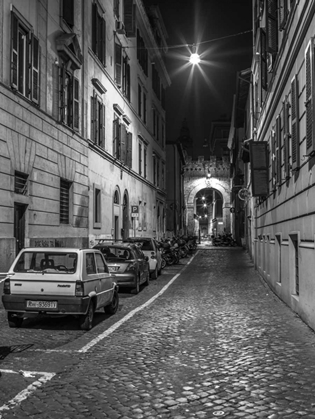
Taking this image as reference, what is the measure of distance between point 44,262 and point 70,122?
11.9m

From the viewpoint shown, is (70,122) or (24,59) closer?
(24,59)

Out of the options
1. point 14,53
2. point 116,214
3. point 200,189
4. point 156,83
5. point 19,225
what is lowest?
point 19,225

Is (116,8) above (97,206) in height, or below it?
above

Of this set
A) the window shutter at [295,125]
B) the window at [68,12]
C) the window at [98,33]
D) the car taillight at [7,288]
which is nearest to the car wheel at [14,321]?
the car taillight at [7,288]

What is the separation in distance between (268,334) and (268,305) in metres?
3.77

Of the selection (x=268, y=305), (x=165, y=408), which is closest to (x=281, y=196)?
(x=268, y=305)

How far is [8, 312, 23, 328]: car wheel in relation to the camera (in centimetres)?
943

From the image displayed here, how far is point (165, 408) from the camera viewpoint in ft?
16.3

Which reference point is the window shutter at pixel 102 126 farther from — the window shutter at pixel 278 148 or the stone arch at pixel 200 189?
the stone arch at pixel 200 189

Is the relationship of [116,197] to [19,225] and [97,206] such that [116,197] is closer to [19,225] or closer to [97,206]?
[97,206]

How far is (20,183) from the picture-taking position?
15828 millimetres

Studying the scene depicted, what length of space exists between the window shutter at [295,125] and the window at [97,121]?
1449 centimetres

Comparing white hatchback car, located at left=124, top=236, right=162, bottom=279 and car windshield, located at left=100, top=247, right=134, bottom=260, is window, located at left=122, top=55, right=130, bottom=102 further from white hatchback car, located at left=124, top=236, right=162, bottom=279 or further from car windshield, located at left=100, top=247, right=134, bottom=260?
car windshield, located at left=100, top=247, right=134, bottom=260

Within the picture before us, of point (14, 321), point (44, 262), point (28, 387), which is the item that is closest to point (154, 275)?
point (44, 262)
